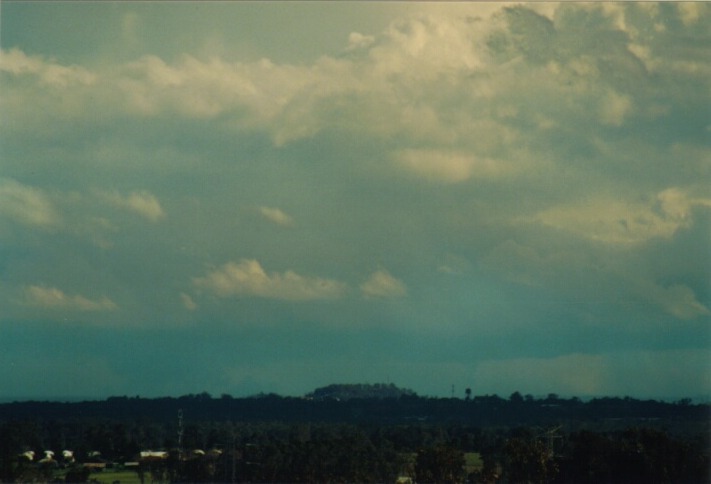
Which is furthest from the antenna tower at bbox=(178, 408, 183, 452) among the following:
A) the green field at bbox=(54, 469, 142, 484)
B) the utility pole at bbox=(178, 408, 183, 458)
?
the green field at bbox=(54, 469, 142, 484)

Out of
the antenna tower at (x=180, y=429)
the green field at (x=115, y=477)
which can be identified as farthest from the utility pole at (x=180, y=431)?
the green field at (x=115, y=477)

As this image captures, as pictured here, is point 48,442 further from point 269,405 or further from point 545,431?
point 545,431

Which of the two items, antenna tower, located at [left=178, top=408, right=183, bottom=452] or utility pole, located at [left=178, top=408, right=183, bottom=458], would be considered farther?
antenna tower, located at [left=178, top=408, right=183, bottom=452]

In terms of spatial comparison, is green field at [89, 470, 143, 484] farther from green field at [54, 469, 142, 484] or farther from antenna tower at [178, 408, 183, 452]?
antenna tower at [178, 408, 183, 452]

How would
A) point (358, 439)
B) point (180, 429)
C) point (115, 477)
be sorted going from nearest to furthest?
point (115, 477) → point (358, 439) → point (180, 429)

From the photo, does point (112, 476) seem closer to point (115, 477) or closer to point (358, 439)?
point (115, 477)

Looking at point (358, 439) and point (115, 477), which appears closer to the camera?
point (115, 477)

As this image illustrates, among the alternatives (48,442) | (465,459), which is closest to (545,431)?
(465,459)

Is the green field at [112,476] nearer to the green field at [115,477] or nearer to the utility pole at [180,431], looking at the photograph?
the green field at [115,477]

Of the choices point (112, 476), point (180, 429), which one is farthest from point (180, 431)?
point (112, 476)
